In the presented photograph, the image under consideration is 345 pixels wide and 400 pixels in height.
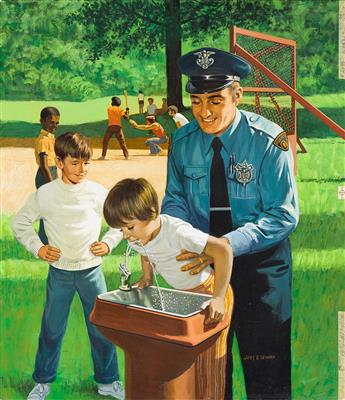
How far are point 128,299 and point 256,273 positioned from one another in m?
0.77

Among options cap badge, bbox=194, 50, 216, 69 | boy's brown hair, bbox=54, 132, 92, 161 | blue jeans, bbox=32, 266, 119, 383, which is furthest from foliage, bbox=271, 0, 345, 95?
blue jeans, bbox=32, 266, 119, 383

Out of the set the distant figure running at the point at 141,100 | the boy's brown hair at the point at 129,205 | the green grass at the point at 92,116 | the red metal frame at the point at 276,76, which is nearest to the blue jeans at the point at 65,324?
the boy's brown hair at the point at 129,205

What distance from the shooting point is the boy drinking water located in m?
3.55

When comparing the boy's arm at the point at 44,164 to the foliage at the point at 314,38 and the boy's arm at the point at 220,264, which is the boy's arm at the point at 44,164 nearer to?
the boy's arm at the point at 220,264

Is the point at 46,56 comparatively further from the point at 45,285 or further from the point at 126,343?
the point at 126,343

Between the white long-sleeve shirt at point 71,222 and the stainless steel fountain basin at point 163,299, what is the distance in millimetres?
349

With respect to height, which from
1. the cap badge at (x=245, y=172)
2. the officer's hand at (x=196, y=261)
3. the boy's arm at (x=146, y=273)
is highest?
the cap badge at (x=245, y=172)

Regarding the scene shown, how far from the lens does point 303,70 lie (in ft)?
13.5

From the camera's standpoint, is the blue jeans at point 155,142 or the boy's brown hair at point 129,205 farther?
the blue jeans at point 155,142

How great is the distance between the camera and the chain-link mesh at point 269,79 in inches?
159

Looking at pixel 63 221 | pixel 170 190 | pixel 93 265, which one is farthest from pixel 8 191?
pixel 170 190

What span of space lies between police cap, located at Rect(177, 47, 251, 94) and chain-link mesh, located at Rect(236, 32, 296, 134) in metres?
0.22

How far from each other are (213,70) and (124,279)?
51.6 inches

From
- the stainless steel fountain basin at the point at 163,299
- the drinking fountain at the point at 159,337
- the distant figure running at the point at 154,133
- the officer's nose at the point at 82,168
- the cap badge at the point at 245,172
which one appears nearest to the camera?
the drinking fountain at the point at 159,337
